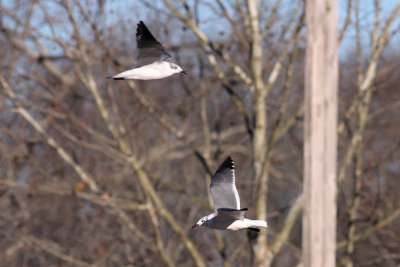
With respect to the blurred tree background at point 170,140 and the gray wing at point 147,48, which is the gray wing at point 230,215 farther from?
the blurred tree background at point 170,140

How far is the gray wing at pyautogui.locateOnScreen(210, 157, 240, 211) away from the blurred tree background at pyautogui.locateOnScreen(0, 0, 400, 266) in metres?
4.48

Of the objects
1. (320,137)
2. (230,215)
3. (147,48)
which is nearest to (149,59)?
(147,48)

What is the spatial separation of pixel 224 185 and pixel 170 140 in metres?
9.69

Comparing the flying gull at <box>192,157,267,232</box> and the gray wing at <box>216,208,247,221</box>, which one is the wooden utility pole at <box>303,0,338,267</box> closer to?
the flying gull at <box>192,157,267,232</box>

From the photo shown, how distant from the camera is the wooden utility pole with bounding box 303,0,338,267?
5.26 m

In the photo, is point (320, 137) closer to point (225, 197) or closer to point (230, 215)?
point (225, 197)

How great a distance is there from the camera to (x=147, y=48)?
4.29m

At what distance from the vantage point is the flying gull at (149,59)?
4.13m

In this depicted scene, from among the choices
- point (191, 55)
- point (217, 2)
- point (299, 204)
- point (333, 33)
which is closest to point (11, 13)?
point (217, 2)

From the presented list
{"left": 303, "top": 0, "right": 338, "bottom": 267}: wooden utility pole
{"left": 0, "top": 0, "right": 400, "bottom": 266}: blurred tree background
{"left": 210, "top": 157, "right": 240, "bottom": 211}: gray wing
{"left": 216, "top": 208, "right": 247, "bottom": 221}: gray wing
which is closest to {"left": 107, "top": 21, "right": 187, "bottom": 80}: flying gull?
{"left": 210, "top": 157, "right": 240, "bottom": 211}: gray wing

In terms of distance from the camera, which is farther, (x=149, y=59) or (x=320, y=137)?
(x=320, y=137)

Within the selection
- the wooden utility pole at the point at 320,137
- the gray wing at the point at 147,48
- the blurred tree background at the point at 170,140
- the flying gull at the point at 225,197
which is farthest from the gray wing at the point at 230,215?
the blurred tree background at the point at 170,140

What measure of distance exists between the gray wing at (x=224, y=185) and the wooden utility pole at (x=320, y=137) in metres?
1.11

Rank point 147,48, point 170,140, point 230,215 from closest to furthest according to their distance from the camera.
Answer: point 230,215
point 147,48
point 170,140
